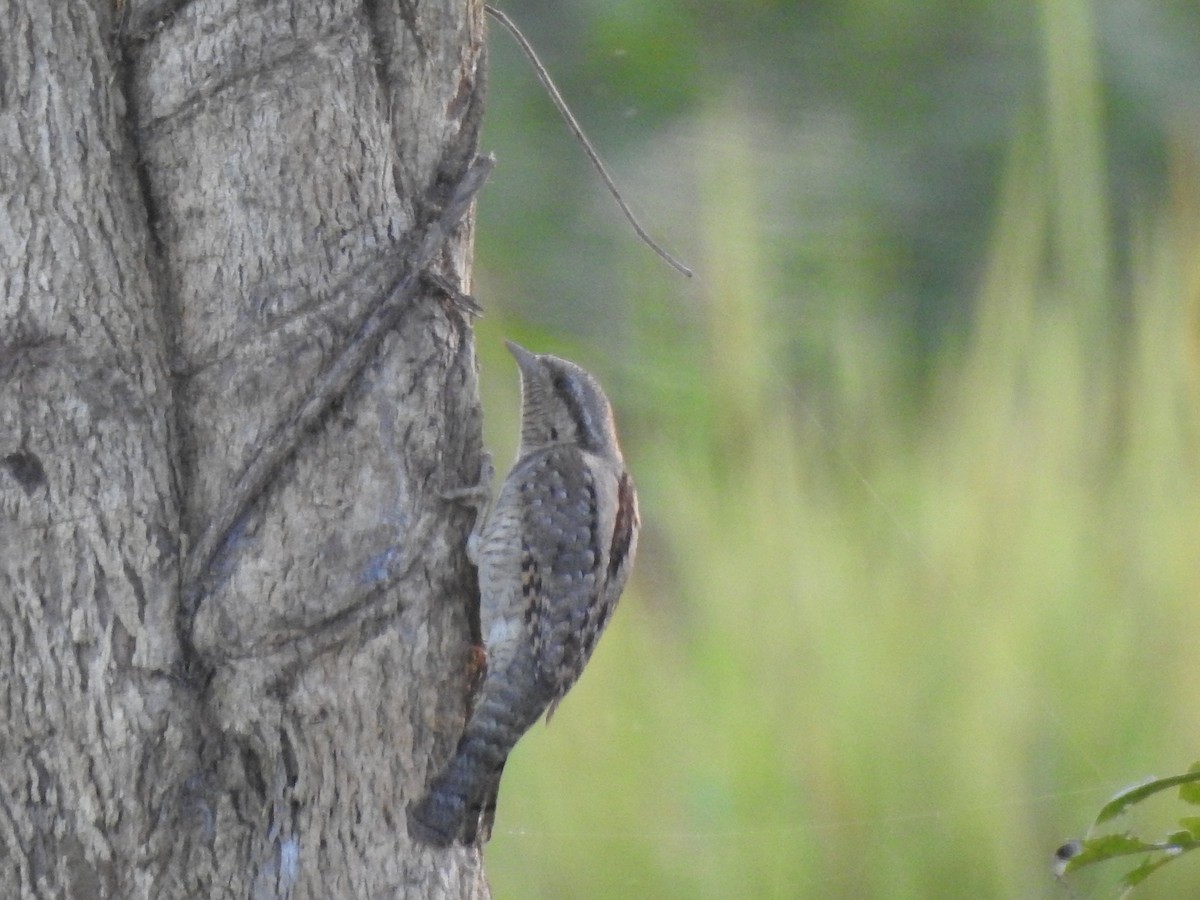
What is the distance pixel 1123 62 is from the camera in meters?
2.57

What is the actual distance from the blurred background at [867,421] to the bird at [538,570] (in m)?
0.56

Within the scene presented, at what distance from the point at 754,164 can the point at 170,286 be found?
5.06 ft

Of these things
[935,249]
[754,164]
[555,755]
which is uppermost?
[754,164]

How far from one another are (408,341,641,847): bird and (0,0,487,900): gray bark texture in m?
0.05

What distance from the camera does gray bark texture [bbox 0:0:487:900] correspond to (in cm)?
116

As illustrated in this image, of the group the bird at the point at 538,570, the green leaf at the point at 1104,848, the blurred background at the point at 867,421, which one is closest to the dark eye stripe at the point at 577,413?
the bird at the point at 538,570

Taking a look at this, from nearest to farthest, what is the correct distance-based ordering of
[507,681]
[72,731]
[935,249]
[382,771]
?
[72,731], [382,771], [507,681], [935,249]

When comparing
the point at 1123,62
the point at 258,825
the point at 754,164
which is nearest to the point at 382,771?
the point at 258,825

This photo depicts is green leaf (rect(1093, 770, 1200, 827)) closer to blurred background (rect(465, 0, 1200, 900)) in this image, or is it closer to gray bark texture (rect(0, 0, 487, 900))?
gray bark texture (rect(0, 0, 487, 900))

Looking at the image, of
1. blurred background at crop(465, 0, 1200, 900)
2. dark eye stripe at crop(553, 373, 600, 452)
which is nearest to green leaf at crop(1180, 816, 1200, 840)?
dark eye stripe at crop(553, 373, 600, 452)

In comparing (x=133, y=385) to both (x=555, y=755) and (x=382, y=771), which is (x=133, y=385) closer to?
(x=382, y=771)

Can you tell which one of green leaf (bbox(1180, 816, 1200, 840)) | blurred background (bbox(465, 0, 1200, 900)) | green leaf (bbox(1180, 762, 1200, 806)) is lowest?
blurred background (bbox(465, 0, 1200, 900))

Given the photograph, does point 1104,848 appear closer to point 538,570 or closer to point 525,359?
point 538,570

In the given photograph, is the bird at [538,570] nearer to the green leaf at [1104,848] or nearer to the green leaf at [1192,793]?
the green leaf at [1104,848]
